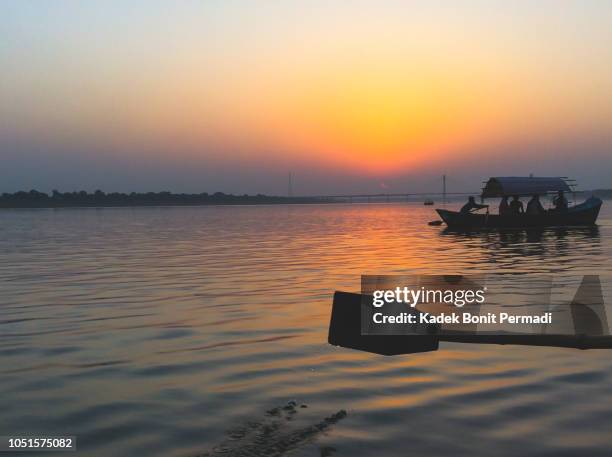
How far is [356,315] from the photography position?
285 inches

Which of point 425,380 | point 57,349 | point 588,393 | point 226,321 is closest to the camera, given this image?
point 588,393

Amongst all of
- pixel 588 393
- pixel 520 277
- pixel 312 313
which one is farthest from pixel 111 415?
pixel 520 277

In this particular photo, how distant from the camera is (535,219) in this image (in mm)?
49469

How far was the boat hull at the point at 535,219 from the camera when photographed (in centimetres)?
4956

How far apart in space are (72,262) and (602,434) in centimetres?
2721

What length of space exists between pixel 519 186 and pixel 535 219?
2720mm

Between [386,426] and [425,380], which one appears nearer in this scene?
[386,426]

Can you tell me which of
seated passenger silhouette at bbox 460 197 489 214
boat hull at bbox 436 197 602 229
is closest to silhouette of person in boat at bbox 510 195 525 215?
boat hull at bbox 436 197 602 229

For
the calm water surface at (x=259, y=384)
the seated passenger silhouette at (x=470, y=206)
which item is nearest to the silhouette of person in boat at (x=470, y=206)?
Answer: the seated passenger silhouette at (x=470, y=206)

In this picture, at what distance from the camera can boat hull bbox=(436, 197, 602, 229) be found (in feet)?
163

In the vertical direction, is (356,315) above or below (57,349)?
above

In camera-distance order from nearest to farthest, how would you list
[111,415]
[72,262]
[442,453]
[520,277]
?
[442,453], [111,415], [520,277], [72,262]

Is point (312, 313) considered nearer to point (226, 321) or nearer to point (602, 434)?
point (226, 321)

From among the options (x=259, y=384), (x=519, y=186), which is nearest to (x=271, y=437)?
(x=259, y=384)
